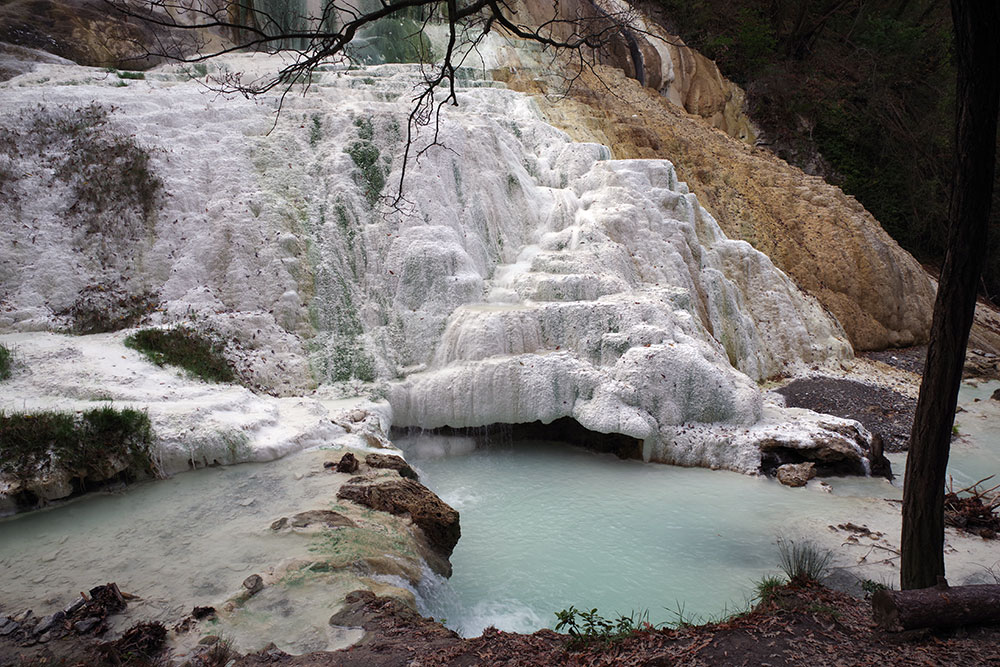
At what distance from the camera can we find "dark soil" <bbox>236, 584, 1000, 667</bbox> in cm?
324

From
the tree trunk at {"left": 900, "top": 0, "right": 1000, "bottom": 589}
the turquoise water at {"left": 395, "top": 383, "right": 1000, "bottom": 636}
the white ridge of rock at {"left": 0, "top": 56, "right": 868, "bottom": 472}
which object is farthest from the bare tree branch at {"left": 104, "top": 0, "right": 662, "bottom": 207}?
the turquoise water at {"left": 395, "top": 383, "right": 1000, "bottom": 636}

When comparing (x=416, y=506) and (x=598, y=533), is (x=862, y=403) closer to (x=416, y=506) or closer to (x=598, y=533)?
(x=598, y=533)

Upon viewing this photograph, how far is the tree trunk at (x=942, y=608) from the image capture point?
130 inches

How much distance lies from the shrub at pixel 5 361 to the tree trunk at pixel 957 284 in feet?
27.9

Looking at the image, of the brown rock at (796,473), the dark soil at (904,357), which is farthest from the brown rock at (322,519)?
the dark soil at (904,357)

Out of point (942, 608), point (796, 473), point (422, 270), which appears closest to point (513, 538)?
point (942, 608)

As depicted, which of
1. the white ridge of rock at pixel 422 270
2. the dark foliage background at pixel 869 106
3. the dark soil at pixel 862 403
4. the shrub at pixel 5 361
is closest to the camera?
the shrub at pixel 5 361

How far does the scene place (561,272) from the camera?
10203 millimetres

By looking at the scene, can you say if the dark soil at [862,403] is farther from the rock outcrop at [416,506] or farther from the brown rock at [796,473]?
the rock outcrop at [416,506]

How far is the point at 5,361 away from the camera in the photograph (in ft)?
21.7

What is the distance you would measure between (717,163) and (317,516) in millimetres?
14656

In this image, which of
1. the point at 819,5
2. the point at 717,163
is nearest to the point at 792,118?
the point at 819,5

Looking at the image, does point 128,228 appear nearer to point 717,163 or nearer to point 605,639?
point 605,639

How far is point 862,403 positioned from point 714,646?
910 centimetres
